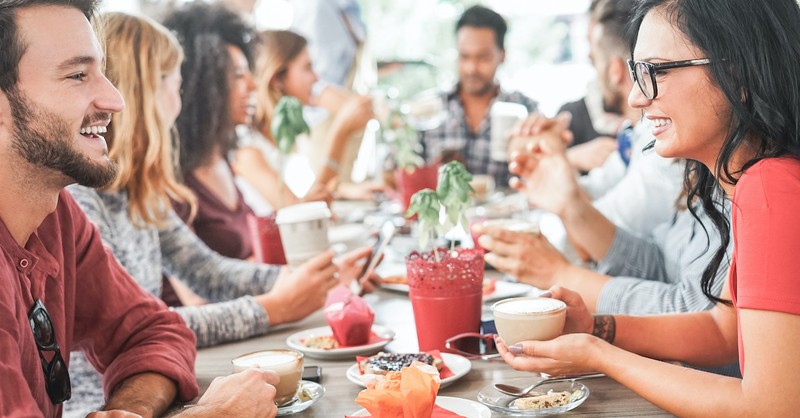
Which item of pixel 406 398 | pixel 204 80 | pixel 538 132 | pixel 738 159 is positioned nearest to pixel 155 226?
pixel 204 80

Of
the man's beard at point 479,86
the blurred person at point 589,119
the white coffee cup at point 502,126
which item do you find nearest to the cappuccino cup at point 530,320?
the white coffee cup at point 502,126

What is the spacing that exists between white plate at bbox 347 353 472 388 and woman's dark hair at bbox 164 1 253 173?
1.66 metres

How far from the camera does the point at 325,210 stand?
86.3 inches

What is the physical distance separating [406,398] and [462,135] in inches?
157

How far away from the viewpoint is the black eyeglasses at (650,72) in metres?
1.26

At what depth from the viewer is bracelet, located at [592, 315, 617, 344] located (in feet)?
5.12

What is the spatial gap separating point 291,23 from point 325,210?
4.03 metres

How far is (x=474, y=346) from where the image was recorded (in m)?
1.59

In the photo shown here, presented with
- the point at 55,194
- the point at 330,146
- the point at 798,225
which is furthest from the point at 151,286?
the point at 330,146

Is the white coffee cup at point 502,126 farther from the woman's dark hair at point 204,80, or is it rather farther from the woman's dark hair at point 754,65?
the woman's dark hair at point 754,65

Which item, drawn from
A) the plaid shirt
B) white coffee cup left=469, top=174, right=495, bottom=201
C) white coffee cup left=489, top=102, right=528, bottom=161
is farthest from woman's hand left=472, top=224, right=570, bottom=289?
the plaid shirt

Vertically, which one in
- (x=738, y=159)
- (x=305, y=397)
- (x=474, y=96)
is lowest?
(x=305, y=397)

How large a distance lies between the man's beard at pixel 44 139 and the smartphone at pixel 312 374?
0.51 metres

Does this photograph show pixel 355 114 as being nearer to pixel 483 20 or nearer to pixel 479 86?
pixel 479 86
